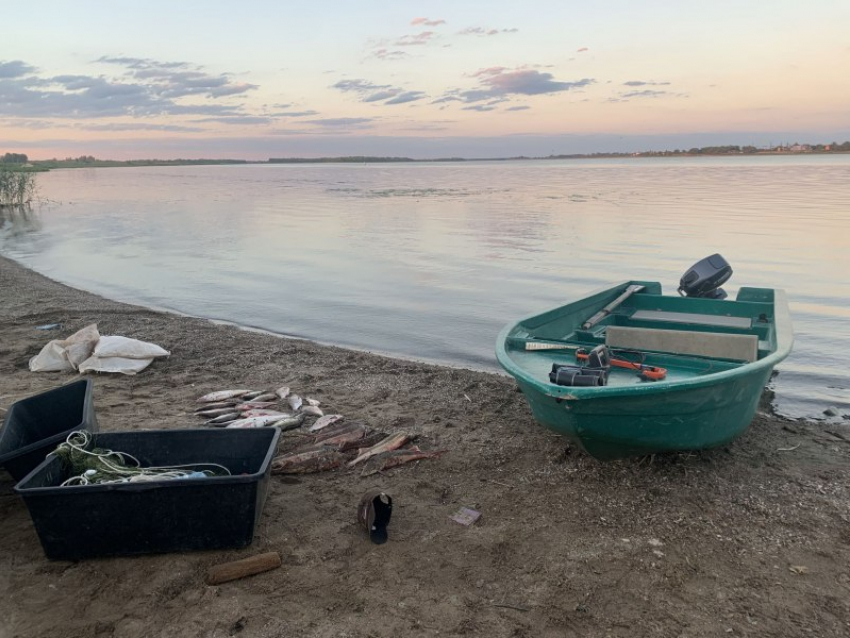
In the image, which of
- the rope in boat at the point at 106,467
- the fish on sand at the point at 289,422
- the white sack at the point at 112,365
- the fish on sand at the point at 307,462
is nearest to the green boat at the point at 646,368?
the fish on sand at the point at 307,462

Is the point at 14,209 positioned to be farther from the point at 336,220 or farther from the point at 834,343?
the point at 834,343

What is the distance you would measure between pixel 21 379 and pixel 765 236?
22780 mm

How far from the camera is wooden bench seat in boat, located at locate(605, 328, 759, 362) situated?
6.82m

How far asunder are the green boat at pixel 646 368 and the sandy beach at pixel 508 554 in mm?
506

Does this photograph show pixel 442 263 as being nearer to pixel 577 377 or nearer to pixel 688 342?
pixel 688 342

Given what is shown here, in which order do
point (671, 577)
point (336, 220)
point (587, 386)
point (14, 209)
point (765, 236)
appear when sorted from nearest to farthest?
point (671, 577) < point (587, 386) < point (765, 236) < point (336, 220) < point (14, 209)

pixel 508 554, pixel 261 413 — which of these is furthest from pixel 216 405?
pixel 508 554

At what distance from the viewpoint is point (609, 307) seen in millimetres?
9016

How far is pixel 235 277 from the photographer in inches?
716

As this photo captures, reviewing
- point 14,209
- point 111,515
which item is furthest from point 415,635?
point 14,209

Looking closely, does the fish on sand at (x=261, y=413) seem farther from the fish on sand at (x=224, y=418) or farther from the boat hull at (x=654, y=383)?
the boat hull at (x=654, y=383)

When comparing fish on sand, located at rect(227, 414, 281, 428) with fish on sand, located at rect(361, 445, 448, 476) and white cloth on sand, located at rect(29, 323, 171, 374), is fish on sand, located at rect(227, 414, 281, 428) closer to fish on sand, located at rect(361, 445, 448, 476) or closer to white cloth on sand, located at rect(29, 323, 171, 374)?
fish on sand, located at rect(361, 445, 448, 476)

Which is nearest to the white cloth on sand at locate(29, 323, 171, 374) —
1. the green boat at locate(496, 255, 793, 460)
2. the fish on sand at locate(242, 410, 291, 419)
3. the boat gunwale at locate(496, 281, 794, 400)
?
the fish on sand at locate(242, 410, 291, 419)

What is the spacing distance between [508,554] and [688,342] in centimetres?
370
